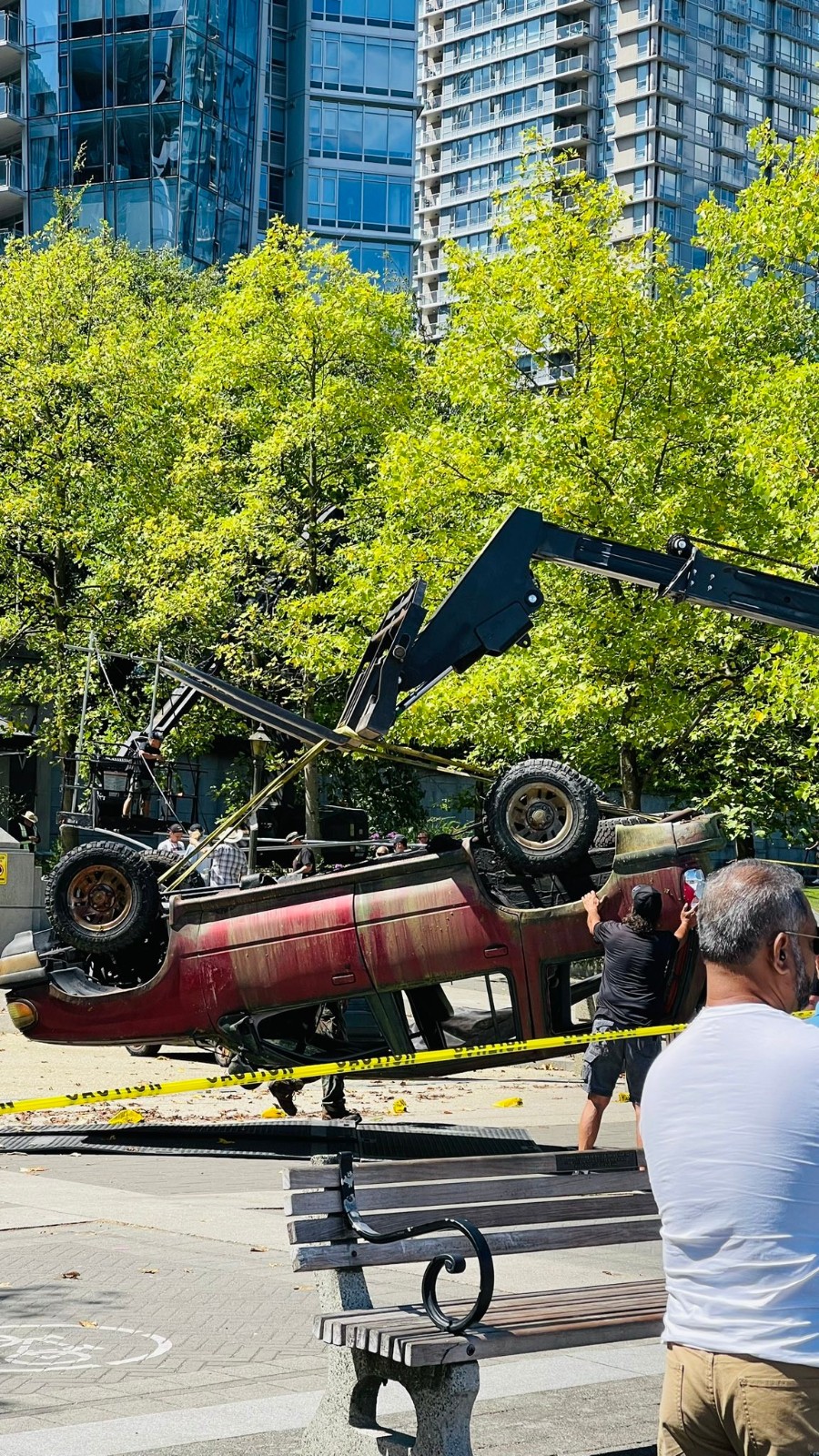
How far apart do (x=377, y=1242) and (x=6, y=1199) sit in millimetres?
5124

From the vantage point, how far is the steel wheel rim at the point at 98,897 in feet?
41.8

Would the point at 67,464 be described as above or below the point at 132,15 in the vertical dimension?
below

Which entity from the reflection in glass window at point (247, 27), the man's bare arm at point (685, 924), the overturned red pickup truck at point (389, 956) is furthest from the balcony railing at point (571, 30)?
the man's bare arm at point (685, 924)

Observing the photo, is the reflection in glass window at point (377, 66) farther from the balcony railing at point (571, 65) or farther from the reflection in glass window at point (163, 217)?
the balcony railing at point (571, 65)

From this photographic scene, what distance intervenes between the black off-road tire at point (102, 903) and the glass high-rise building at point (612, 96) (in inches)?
4021

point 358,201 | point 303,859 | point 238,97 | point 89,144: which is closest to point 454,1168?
point 303,859

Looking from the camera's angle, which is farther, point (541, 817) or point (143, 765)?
point (143, 765)

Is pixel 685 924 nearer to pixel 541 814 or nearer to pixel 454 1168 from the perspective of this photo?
pixel 541 814

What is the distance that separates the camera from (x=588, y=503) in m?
22.4

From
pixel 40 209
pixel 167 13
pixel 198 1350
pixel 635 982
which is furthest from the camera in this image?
pixel 40 209

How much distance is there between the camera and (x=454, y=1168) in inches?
222

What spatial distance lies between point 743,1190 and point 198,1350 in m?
3.94

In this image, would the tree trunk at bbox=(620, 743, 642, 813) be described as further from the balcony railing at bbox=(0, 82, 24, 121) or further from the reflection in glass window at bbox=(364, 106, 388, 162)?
the reflection in glass window at bbox=(364, 106, 388, 162)

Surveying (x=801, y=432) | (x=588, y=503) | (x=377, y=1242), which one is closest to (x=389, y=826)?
(x=588, y=503)
